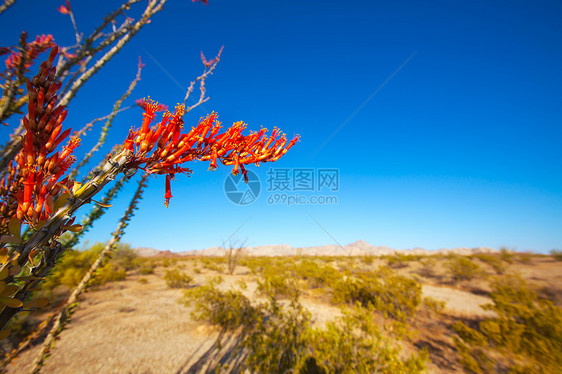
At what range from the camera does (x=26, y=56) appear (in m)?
1.50

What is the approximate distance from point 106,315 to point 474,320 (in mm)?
14896

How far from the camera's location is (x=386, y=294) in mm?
8359

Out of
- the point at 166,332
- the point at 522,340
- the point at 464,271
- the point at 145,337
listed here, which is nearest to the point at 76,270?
the point at 145,337

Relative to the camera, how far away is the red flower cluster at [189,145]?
1001 mm

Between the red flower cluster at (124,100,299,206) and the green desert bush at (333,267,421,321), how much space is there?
841cm

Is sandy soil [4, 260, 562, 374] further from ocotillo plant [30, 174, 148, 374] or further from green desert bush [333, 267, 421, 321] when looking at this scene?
green desert bush [333, 267, 421, 321]

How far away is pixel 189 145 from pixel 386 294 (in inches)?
394

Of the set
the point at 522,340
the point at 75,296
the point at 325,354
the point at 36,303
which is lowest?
the point at 522,340

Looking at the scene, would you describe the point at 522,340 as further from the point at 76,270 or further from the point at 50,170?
the point at 76,270

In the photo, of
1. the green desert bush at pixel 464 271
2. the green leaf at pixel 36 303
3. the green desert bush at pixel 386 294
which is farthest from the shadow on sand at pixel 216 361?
the green desert bush at pixel 464 271

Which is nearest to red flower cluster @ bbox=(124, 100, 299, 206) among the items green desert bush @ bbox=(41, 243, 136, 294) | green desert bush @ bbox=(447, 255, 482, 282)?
green desert bush @ bbox=(41, 243, 136, 294)

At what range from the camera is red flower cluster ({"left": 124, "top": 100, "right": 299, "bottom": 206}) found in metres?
1.00

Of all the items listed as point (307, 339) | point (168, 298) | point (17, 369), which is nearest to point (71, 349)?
point (17, 369)

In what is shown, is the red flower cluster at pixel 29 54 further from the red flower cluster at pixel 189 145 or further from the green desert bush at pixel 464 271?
the green desert bush at pixel 464 271
